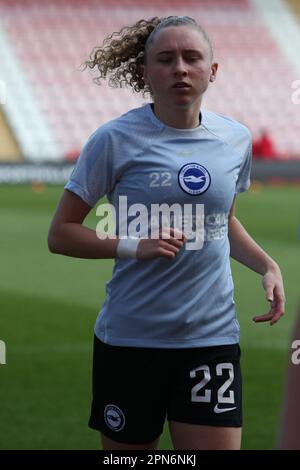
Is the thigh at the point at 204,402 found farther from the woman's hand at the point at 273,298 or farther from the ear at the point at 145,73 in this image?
the ear at the point at 145,73

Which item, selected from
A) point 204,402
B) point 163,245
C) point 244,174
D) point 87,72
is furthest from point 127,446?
point 87,72

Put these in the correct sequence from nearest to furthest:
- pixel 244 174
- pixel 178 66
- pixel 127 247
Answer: pixel 127 247, pixel 178 66, pixel 244 174

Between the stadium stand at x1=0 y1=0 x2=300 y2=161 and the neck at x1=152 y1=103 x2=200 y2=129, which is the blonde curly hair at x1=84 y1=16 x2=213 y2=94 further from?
the stadium stand at x1=0 y1=0 x2=300 y2=161

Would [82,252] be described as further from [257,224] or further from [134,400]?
[257,224]

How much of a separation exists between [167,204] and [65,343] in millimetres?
5601

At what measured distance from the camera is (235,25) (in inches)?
1575

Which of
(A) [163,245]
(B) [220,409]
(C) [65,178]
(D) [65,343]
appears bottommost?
(C) [65,178]

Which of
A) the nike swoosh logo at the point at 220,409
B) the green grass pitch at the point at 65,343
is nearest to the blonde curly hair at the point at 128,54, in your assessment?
the nike swoosh logo at the point at 220,409

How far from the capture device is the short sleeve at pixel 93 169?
3.70 metres

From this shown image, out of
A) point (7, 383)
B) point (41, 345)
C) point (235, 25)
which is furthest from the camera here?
point (235, 25)

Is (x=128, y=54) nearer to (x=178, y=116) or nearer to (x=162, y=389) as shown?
(x=178, y=116)

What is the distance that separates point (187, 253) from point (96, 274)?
10.1 meters

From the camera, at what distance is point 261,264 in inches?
154

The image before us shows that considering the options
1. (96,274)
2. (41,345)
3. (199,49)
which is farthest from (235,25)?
(199,49)
